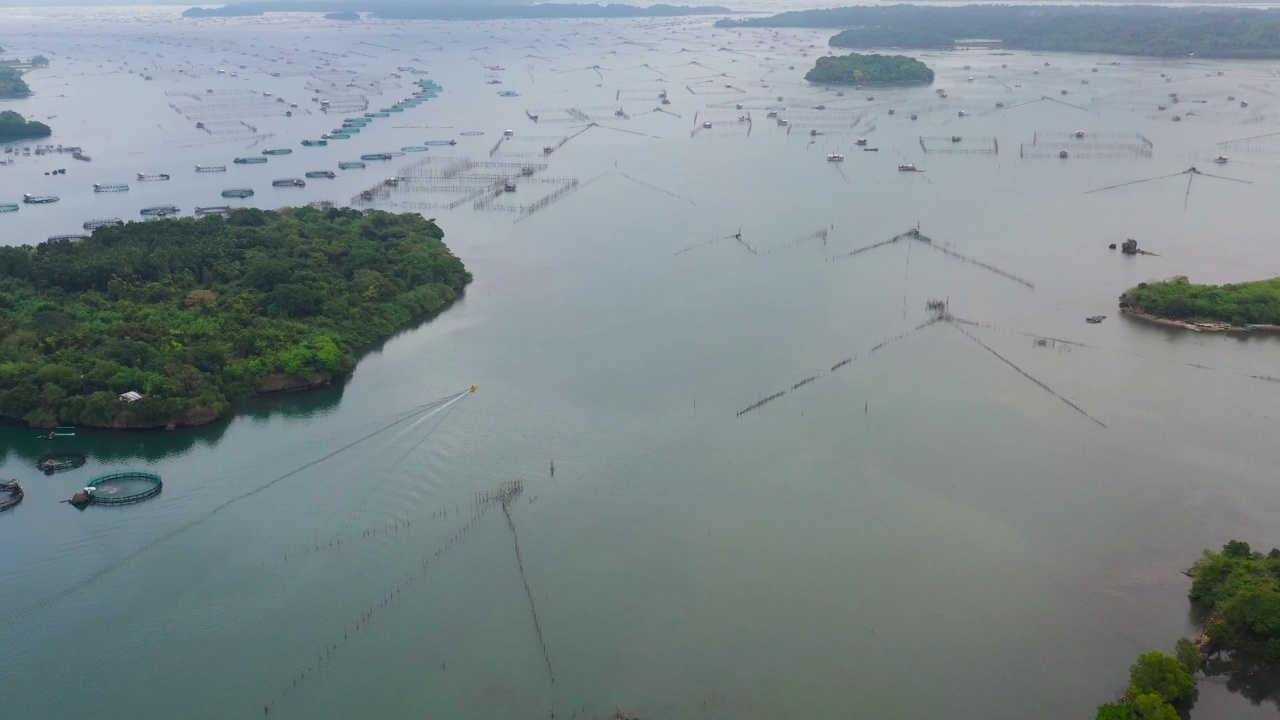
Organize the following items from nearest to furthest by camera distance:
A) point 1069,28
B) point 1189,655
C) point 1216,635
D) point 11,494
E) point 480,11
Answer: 1. point 1189,655
2. point 1216,635
3. point 11,494
4. point 1069,28
5. point 480,11

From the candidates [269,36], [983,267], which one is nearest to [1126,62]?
[983,267]

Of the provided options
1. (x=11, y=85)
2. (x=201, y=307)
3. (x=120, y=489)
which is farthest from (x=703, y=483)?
(x=11, y=85)

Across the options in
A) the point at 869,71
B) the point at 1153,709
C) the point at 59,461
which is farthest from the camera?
the point at 869,71

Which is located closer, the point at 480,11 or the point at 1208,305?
the point at 1208,305

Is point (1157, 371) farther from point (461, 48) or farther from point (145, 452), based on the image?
point (461, 48)

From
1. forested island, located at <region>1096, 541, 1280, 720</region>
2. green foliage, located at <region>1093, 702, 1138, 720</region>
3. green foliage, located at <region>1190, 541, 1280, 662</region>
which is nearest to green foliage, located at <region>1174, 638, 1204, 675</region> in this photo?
forested island, located at <region>1096, 541, 1280, 720</region>

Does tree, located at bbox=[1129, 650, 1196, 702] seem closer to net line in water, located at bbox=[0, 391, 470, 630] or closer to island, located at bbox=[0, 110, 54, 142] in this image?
net line in water, located at bbox=[0, 391, 470, 630]

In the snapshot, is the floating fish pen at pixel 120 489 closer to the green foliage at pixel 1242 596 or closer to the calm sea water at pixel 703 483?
the calm sea water at pixel 703 483

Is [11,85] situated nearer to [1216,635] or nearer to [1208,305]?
[1208,305]
